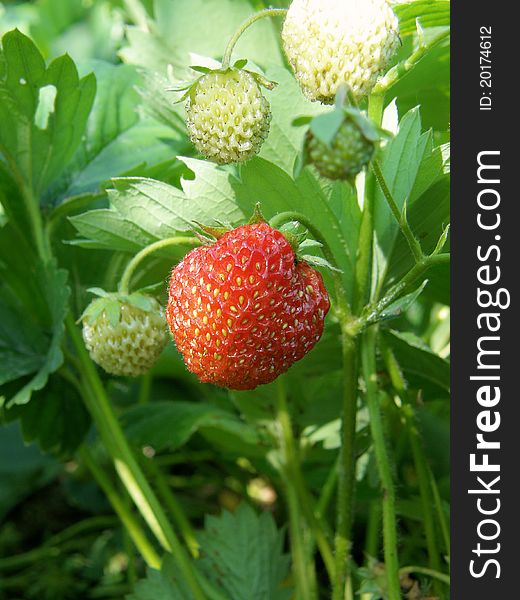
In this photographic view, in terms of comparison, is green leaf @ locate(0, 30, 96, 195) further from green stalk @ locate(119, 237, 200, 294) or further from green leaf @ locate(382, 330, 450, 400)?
green leaf @ locate(382, 330, 450, 400)

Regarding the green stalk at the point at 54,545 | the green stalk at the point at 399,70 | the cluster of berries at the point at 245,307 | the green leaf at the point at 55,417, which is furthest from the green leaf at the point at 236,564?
the green stalk at the point at 399,70

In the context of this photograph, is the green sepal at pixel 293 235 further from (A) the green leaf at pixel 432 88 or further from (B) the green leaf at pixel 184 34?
(B) the green leaf at pixel 184 34

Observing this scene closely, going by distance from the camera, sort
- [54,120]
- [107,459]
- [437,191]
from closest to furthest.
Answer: [437,191] < [54,120] < [107,459]

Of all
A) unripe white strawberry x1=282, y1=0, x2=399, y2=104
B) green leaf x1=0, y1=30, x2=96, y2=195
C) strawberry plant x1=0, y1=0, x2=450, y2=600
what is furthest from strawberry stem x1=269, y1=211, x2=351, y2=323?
green leaf x1=0, y1=30, x2=96, y2=195

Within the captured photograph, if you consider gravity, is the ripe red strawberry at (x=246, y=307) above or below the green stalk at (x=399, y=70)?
below

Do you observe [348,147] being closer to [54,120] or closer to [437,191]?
[437,191]

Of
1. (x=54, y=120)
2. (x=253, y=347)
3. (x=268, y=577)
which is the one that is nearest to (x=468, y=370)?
(x=253, y=347)

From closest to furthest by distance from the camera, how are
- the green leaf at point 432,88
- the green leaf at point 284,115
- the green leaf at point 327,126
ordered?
the green leaf at point 327,126 < the green leaf at point 284,115 < the green leaf at point 432,88
